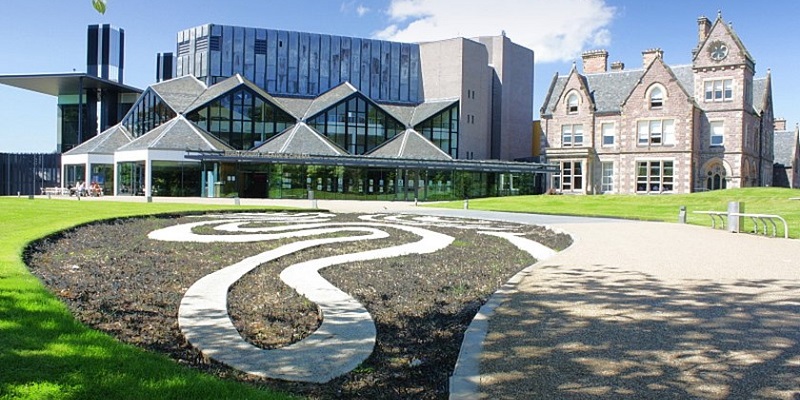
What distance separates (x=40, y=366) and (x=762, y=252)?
13.7m

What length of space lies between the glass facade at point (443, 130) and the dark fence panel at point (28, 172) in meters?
36.2

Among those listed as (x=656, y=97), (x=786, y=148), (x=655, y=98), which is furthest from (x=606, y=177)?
(x=786, y=148)

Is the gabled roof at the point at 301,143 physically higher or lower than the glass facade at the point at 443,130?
lower

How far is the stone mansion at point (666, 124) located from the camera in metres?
50.5

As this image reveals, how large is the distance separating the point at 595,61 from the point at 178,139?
3768cm

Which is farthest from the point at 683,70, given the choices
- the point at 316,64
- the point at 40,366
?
the point at 40,366

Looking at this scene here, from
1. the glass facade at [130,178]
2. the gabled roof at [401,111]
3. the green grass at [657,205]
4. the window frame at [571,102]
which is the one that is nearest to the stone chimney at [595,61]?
the window frame at [571,102]

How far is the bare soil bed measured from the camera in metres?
5.91

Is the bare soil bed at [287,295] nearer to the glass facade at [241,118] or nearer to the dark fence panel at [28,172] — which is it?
the glass facade at [241,118]

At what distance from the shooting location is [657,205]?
3356 centimetres

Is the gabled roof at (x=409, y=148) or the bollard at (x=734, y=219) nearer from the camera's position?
the bollard at (x=734, y=219)

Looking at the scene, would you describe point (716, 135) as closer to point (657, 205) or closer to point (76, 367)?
point (657, 205)

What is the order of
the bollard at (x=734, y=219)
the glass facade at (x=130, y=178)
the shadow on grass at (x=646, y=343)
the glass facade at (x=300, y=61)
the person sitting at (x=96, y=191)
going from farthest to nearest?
the glass facade at (x=300, y=61) < the glass facade at (x=130, y=178) < the person sitting at (x=96, y=191) < the bollard at (x=734, y=219) < the shadow on grass at (x=646, y=343)

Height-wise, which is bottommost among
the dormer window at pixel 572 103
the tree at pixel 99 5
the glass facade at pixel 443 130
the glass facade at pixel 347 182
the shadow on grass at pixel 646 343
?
the shadow on grass at pixel 646 343
